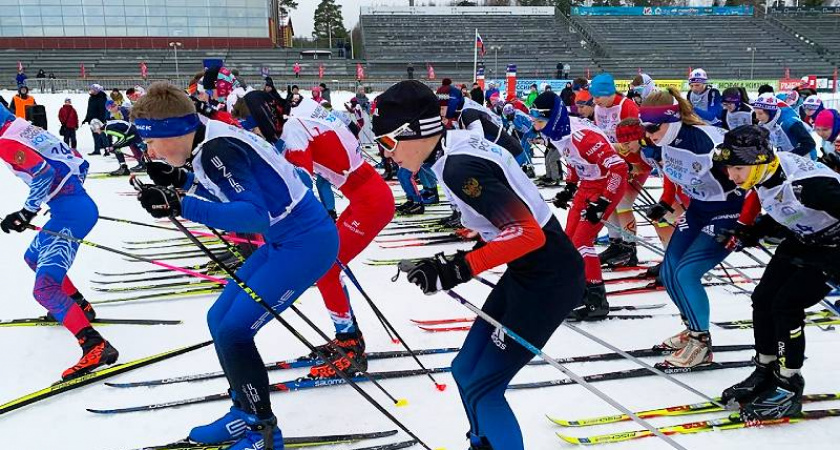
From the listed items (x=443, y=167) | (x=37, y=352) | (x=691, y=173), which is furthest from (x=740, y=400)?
(x=37, y=352)

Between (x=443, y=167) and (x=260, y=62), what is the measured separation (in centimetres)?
3783

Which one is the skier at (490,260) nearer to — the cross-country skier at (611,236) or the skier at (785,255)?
the skier at (785,255)

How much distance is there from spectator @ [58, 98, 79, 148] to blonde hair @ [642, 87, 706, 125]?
51.6 ft

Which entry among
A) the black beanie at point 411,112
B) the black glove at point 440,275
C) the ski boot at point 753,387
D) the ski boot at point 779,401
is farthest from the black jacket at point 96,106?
the ski boot at point 779,401

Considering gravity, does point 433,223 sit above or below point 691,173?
below

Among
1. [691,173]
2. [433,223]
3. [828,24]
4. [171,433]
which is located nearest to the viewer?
[171,433]

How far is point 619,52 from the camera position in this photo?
39906mm

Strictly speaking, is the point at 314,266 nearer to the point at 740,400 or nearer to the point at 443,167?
the point at 443,167

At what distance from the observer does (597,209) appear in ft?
16.2

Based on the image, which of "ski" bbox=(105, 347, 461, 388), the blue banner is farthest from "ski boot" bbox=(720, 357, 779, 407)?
the blue banner

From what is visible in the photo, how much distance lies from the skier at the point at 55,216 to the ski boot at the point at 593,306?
3657 millimetres

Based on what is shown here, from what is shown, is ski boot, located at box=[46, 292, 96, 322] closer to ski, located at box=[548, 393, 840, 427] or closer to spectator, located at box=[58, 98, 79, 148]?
ski, located at box=[548, 393, 840, 427]

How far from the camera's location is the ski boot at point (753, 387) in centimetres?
349

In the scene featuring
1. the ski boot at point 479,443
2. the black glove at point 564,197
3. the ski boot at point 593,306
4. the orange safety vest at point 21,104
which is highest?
the orange safety vest at point 21,104
